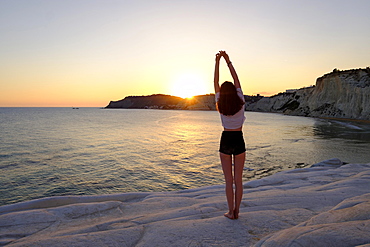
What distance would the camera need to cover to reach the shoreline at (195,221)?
131 inches

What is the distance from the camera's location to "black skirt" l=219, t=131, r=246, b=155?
4.05 metres

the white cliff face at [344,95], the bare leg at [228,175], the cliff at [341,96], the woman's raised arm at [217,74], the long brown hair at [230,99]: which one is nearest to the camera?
the long brown hair at [230,99]

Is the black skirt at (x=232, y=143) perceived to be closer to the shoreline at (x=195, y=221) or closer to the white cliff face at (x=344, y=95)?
the shoreline at (x=195, y=221)

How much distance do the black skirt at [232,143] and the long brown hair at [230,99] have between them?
37cm

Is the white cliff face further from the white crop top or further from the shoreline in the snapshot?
the white crop top

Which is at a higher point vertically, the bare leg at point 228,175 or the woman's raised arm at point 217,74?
the woman's raised arm at point 217,74

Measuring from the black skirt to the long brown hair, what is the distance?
374 millimetres

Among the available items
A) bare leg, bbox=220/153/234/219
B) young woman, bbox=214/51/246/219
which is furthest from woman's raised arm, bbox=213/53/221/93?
bare leg, bbox=220/153/234/219

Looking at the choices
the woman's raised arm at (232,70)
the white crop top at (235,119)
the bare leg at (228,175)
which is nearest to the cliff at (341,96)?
the woman's raised arm at (232,70)

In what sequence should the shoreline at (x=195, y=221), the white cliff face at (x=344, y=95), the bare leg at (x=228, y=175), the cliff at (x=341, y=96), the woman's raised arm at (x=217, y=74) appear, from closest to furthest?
the shoreline at (x=195, y=221) → the bare leg at (x=228, y=175) → the woman's raised arm at (x=217, y=74) → the white cliff face at (x=344, y=95) → the cliff at (x=341, y=96)

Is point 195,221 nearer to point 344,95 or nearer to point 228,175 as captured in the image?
point 228,175

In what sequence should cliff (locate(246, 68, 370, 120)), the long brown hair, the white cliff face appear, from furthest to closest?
cliff (locate(246, 68, 370, 120)) → the white cliff face → the long brown hair

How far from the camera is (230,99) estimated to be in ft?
13.2

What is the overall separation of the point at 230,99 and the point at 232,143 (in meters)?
0.78
